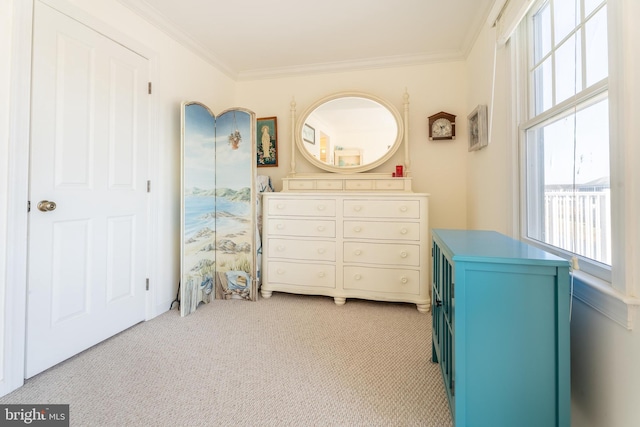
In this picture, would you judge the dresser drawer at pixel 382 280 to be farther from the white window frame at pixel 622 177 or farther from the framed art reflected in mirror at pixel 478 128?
the white window frame at pixel 622 177

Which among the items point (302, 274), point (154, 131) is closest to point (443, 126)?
point (302, 274)

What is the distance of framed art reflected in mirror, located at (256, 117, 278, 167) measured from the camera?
3293 mm

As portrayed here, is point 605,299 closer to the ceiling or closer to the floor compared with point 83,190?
closer to the floor

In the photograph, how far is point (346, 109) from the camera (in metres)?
3.06

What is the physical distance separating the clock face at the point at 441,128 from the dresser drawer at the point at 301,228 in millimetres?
1347

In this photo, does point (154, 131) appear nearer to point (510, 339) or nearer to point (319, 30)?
point (319, 30)

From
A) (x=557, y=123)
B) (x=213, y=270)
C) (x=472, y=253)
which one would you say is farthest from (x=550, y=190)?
(x=213, y=270)

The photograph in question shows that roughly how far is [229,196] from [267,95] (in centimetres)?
137

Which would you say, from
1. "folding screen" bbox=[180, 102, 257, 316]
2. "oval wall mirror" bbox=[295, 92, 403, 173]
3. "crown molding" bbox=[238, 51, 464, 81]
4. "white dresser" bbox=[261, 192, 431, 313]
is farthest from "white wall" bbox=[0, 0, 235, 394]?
"oval wall mirror" bbox=[295, 92, 403, 173]

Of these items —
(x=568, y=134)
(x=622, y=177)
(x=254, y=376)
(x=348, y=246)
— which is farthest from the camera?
(x=348, y=246)

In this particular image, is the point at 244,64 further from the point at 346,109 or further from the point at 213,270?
the point at 213,270

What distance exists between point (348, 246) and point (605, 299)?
178 cm

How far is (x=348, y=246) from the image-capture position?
2607 mm

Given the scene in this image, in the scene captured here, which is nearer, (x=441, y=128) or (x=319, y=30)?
(x=319, y=30)
